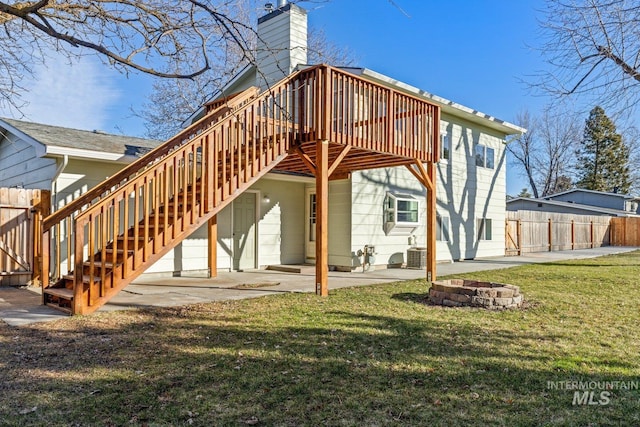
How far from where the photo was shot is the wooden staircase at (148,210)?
5754mm

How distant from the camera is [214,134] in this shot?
6848mm

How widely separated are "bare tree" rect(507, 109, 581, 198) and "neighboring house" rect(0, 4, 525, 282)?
1073 inches

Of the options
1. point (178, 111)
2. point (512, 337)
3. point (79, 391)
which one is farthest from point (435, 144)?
point (178, 111)

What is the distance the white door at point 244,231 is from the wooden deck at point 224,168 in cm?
121

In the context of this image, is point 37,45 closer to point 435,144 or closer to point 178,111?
point 435,144

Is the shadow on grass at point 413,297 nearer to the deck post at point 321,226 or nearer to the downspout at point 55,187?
the deck post at point 321,226

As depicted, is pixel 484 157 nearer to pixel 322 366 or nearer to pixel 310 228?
pixel 310 228

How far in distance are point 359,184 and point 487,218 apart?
6.94m

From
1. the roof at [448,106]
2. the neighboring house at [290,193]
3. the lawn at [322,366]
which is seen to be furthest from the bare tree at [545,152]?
the lawn at [322,366]

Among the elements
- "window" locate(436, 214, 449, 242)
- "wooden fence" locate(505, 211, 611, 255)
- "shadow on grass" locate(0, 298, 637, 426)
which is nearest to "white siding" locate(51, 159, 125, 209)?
"shadow on grass" locate(0, 298, 637, 426)

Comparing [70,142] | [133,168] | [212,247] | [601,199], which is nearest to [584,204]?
[601,199]

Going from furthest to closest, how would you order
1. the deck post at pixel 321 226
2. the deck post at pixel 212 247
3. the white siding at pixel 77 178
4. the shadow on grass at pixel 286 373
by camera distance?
the deck post at pixel 212 247
the white siding at pixel 77 178
the deck post at pixel 321 226
the shadow on grass at pixel 286 373

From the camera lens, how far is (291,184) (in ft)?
40.2

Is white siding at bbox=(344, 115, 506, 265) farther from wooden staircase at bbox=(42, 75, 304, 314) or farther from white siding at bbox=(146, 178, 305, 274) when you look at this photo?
wooden staircase at bbox=(42, 75, 304, 314)
